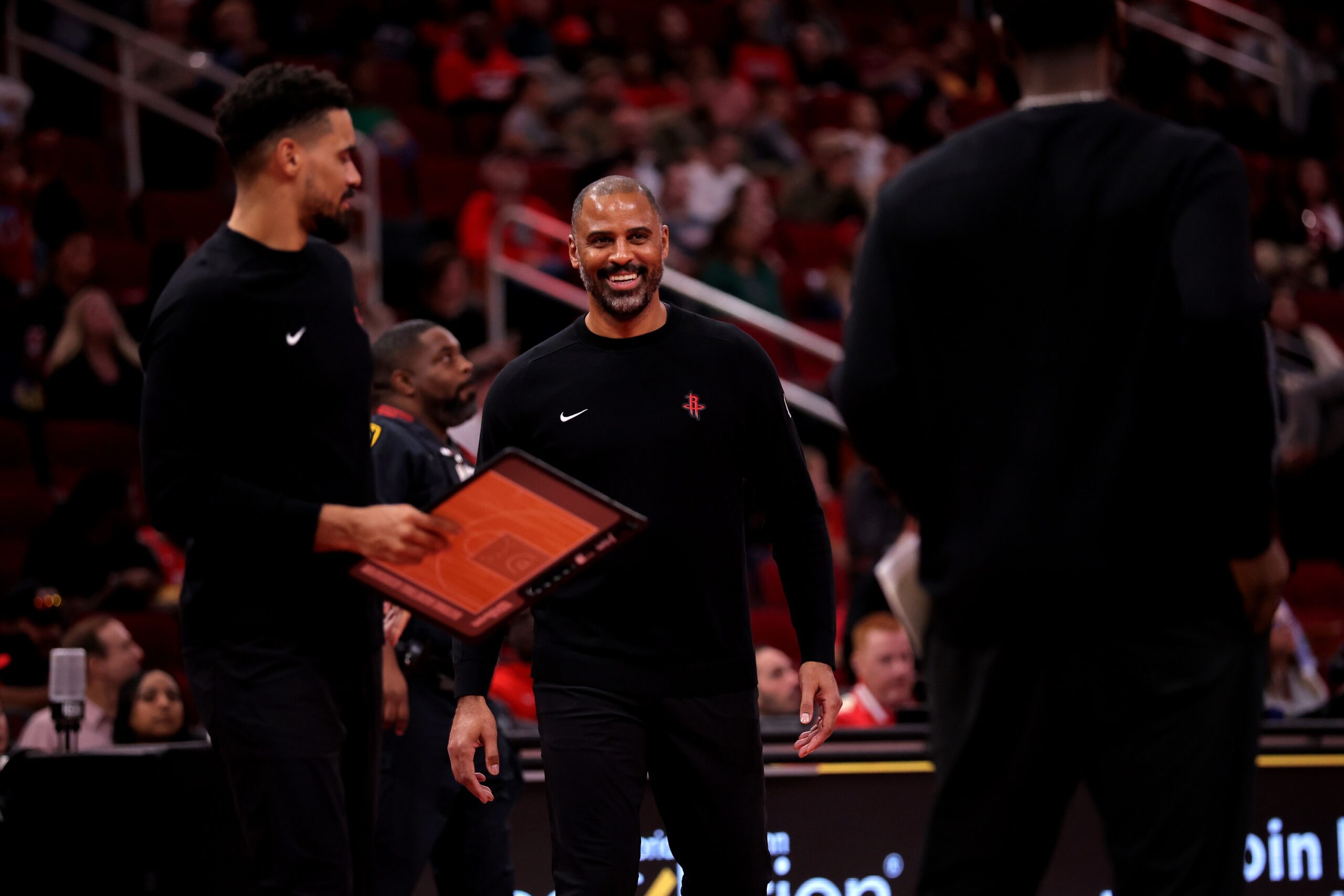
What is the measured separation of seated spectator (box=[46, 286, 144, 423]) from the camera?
27.7 feet

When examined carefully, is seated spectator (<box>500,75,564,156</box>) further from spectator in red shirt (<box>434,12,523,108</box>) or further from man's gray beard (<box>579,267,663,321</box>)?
man's gray beard (<box>579,267,663,321</box>)

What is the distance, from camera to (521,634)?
663 centimetres

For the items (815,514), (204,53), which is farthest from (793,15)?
(815,514)

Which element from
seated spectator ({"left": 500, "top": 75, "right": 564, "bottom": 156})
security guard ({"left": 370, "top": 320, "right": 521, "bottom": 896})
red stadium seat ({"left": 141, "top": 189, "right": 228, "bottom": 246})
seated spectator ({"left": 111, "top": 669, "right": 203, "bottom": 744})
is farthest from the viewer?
seated spectator ({"left": 500, "top": 75, "right": 564, "bottom": 156})

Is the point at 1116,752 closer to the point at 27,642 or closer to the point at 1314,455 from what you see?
the point at 27,642

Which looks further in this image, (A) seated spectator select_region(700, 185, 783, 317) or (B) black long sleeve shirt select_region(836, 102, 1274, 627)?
(A) seated spectator select_region(700, 185, 783, 317)

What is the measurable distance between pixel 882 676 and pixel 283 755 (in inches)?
148

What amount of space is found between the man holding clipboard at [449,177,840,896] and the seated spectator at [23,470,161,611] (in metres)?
4.17

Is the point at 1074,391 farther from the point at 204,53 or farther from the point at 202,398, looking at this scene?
the point at 204,53

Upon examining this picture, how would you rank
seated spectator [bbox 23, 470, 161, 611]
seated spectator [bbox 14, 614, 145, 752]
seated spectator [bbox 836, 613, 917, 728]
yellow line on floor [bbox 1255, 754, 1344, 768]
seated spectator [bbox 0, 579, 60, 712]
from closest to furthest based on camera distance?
yellow line on floor [bbox 1255, 754, 1344, 768] < seated spectator [bbox 14, 614, 145, 752] < seated spectator [bbox 836, 613, 917, 728] < seated spectator [bbox 0, 579, 60, 712] < seated spectator [bbox 23, 470, 161, 611]

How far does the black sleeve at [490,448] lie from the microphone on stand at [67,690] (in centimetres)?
175

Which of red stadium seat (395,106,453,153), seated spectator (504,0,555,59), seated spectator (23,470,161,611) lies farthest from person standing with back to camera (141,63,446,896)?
seated spectator (504,0,555,59)

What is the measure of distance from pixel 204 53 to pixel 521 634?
6230 millimetres

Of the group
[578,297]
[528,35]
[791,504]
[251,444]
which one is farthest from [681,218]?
[251,444]
